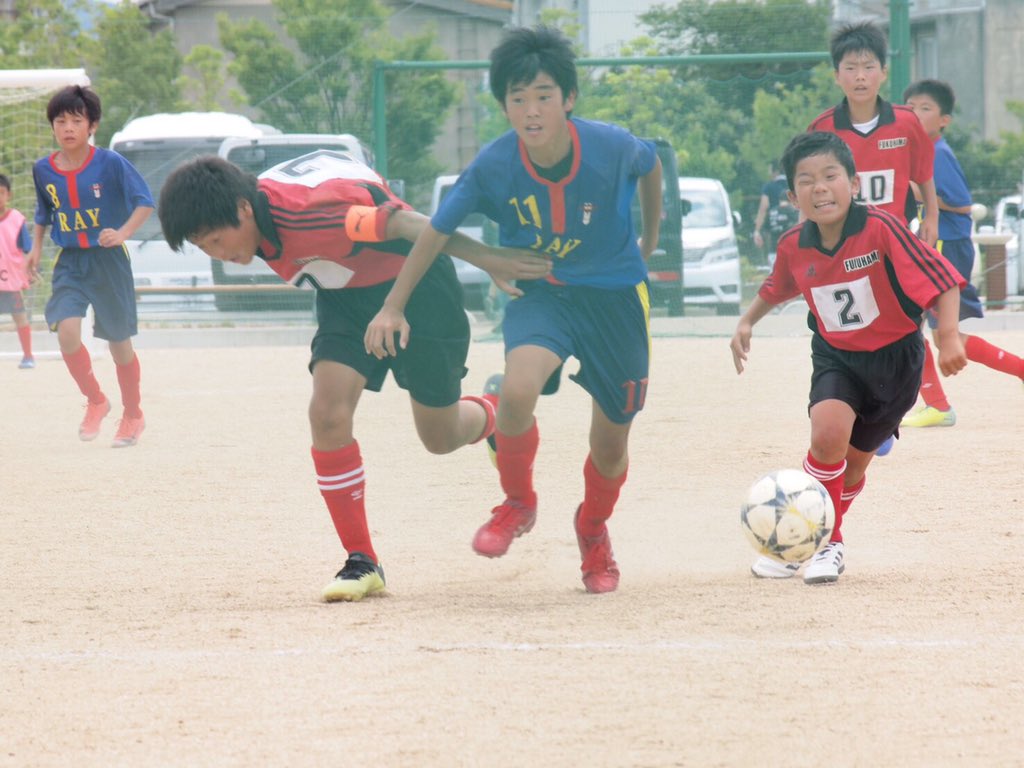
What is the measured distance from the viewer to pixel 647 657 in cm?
368

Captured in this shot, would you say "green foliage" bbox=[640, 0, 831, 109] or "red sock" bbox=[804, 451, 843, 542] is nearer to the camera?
"red sock" bbox=[804, 451, 843, 542]

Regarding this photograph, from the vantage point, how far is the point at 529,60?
436cm

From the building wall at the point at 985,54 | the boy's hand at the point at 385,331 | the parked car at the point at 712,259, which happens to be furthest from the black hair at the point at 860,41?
the building wall at the point at 985,54

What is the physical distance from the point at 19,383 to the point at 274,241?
323 inches

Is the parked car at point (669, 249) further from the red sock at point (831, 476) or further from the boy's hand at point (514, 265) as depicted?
the boy's hand at point (514, 265)

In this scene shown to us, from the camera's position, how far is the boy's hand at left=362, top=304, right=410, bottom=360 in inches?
→ 168

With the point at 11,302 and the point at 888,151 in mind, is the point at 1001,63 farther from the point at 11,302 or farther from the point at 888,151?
the point at 888,151

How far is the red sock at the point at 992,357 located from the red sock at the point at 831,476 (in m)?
1.57

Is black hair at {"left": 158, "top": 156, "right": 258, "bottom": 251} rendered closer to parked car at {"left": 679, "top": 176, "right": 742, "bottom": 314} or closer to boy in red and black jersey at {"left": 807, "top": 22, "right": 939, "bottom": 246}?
boy in red and black jersey at {"left": 807, "top": 22, "right": 939, "bottom": 246}

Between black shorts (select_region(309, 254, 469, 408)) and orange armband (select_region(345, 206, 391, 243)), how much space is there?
26 cm

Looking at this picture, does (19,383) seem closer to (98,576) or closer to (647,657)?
(98,576)

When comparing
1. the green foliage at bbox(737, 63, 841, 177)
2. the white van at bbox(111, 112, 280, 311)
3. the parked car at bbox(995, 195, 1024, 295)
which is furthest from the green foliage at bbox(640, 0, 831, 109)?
the white van at bbox(111, 112, 280, 311)

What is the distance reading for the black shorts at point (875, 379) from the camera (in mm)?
4598

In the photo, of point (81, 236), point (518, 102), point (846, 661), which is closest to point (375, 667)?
point (846, 661)
